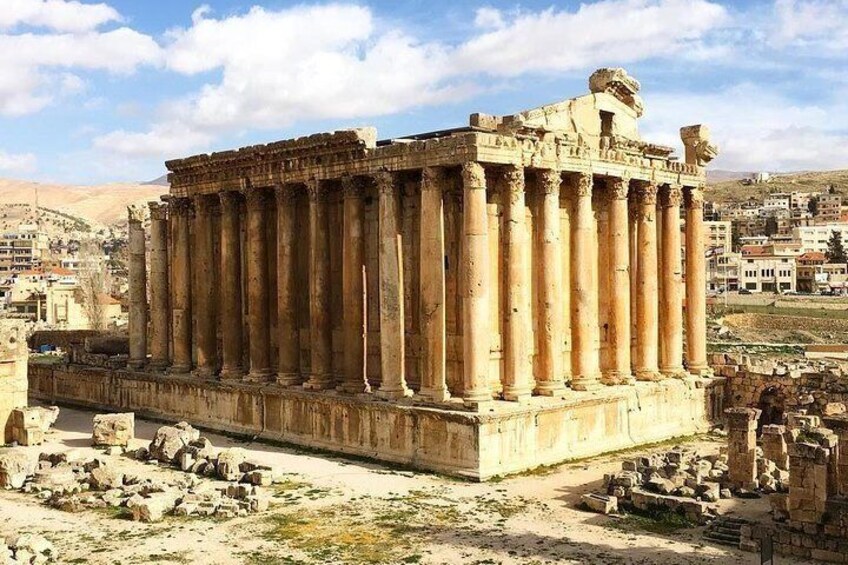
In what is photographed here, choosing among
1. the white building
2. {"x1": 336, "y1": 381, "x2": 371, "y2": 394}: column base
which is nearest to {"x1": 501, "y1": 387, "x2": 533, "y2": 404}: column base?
{"x1": 336, "y1": 381, "x2": 371, "y2": 394}: column base

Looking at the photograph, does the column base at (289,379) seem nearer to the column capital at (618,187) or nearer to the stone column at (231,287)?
the stone column at (231,287)

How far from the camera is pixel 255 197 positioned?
30453mm

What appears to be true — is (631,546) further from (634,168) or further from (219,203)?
(219,203)

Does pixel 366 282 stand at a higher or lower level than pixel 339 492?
higher

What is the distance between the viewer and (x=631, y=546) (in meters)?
17.1

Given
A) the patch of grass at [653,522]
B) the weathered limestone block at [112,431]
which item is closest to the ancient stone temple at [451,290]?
the weathered limestone block at [112,431]

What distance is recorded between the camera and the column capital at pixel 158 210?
35.0 meters

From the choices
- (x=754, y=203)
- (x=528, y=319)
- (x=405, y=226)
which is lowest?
(x=528, y=319)

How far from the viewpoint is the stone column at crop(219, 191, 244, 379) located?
31438mm

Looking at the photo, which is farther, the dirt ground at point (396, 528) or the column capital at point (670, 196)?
the column capital at point (670, 196)

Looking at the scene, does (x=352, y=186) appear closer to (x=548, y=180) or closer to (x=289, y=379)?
(x=548, y=180)

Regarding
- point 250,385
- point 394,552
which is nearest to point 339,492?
point 394,552

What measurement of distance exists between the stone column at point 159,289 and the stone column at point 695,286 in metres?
19.6

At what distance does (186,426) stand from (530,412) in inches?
414
